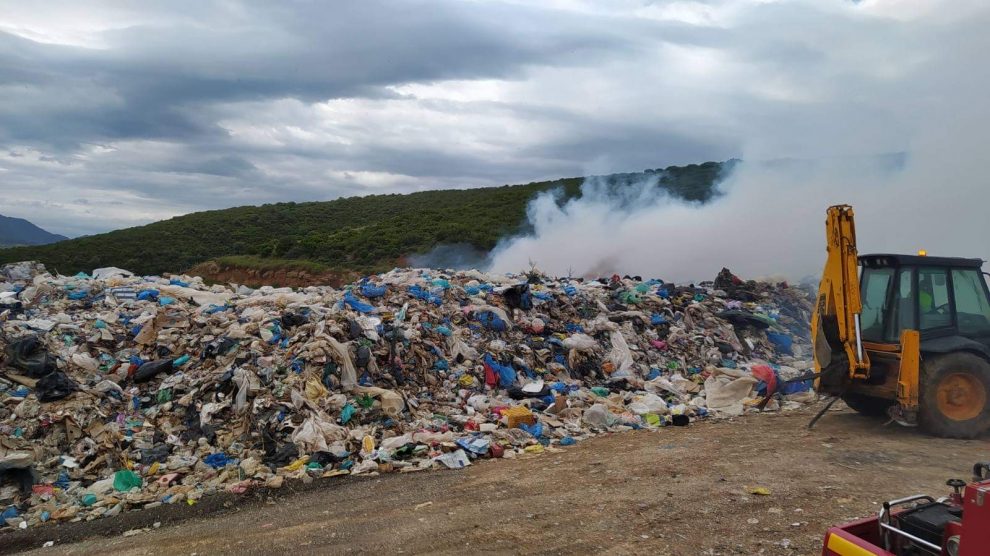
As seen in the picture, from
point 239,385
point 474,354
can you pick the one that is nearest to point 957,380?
point 474,354

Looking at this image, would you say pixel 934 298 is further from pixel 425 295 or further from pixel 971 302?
pixel 425 295

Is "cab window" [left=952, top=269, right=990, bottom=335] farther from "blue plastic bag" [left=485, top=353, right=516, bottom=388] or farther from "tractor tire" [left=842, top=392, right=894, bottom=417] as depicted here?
"blue plastic bag" [left=485, top=353, right=516, bottom=388]

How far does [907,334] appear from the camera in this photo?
19.6 feet

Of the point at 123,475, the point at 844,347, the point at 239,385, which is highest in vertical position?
the point at 844,347

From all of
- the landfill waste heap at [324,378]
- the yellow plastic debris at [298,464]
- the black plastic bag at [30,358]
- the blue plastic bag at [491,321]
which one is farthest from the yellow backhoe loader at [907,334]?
the black plastic bag at [30,358]

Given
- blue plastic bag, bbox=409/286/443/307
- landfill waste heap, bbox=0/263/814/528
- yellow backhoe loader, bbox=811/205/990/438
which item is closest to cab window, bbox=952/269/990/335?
yellow backhoe loader, bbox=811/205/990/438

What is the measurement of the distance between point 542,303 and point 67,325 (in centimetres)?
696

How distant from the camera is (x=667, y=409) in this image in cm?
810

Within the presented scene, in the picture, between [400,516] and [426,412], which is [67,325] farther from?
[400,516]

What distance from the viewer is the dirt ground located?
4.24 m

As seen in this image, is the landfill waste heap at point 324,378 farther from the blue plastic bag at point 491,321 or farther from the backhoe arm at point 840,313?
the backhoe arm at point 840,313

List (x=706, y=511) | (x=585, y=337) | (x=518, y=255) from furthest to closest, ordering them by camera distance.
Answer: (x=518, y=255) < (x=585, y=337) < (x=706, y=511)

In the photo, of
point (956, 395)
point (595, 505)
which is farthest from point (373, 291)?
point (956, 395)

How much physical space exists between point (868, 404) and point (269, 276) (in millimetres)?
24223
